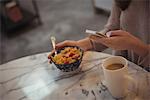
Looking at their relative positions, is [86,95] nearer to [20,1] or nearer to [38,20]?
[38,20]

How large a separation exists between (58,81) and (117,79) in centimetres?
26

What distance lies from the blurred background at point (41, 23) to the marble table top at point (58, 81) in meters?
1.55

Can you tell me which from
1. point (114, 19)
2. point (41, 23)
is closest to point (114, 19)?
point (114, 19)

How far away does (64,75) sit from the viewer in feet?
3.70

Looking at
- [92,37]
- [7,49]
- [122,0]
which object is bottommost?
[7,49]

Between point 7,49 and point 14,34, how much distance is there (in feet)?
1.04

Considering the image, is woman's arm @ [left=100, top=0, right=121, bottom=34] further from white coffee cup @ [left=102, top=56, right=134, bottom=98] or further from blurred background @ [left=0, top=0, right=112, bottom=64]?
blurred background @ [left=0, top=0, right=112, bottom=64]

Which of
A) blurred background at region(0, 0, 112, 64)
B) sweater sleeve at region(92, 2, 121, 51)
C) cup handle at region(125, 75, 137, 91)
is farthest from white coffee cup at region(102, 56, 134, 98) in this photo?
blurred background at region(0, 0, 112, 64)

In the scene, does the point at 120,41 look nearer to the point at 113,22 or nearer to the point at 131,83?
the point at 131,83

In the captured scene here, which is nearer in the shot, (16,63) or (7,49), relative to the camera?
(16,63)

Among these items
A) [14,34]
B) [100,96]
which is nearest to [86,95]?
[100,96]

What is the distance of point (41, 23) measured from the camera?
3.27 meters

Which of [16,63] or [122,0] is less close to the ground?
[122,0]

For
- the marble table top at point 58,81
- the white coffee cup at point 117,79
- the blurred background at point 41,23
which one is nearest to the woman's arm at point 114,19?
the marble table top at point 58,81
